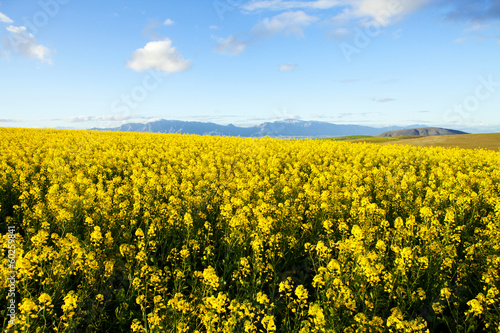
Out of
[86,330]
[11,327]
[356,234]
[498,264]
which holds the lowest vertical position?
[86,330]

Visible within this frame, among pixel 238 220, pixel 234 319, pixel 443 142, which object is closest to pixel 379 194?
pixel 238 220

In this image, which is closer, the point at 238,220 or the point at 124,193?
the point at 238,220

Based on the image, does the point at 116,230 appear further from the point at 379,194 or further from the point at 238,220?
the point at 379,194

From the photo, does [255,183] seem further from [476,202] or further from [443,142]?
[443,142]

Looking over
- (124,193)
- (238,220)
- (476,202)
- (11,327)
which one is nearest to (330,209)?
(238,220)

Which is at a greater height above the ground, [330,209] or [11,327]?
[330,209]

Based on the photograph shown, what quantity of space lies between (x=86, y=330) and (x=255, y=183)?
19.5ft

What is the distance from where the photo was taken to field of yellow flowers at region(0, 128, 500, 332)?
3.67 meters

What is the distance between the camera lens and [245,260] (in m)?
4.55

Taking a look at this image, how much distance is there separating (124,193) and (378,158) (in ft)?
46.0

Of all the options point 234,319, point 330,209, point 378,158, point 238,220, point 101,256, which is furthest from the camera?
point 378,158

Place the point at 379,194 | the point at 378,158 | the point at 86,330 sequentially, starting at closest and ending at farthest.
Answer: the point at 86,330 → the point at 379,194 → the point at 378,158

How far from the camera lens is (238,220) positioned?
550 cm

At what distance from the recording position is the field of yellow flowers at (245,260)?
367 centimetres
